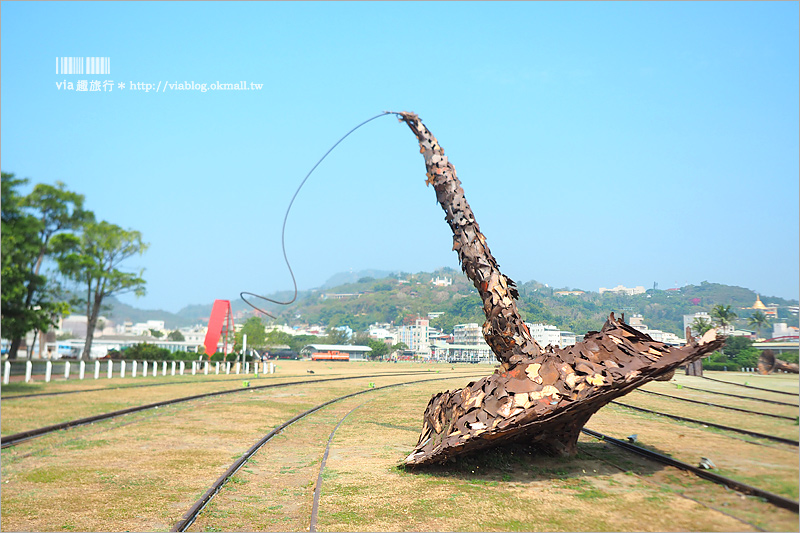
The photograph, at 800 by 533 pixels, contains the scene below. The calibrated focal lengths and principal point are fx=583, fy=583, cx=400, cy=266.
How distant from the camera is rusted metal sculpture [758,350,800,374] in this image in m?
5.10

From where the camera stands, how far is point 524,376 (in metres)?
7.39

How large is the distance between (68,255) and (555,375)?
46.0 m

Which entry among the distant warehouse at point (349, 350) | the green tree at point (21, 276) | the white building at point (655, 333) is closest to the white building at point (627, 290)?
the white building at point (655, 333)

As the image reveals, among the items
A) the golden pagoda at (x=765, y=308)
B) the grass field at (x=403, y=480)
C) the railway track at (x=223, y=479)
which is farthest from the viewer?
the railway track at (x=223, y=479)

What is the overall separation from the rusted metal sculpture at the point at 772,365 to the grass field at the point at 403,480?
0.40 feet

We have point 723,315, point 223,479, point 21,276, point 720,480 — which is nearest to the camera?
point 720,480

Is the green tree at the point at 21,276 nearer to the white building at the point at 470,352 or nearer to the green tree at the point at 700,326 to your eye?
the white building at the point at 470,352

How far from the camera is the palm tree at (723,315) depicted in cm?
585

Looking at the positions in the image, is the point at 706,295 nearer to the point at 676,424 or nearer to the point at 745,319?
the point at 745,319

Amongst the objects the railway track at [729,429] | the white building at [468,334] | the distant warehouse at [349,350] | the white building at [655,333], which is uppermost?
the white building at [655,333]

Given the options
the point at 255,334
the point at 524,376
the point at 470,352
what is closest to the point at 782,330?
the point at 524,376

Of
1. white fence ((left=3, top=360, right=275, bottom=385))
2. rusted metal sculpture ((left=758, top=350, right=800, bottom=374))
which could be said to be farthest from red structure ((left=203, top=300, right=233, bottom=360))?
rusted metal sculpture ((left=758, top=350, right=800, bottom=374))

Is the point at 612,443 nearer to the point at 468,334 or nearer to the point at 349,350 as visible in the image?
the point at 468,334

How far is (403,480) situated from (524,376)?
2455mm
